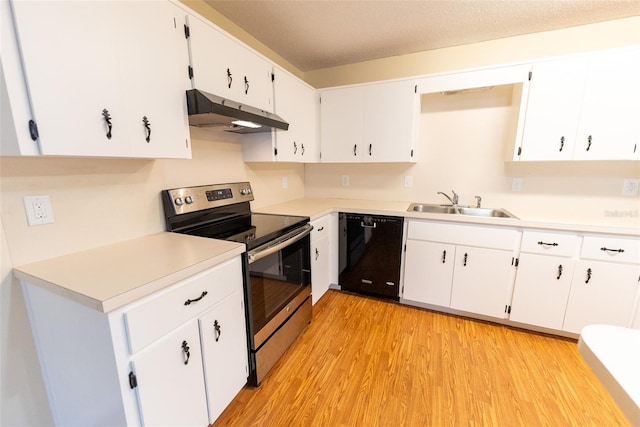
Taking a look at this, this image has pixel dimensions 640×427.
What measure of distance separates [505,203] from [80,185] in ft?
10.2

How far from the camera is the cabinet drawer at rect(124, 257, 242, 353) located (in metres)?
0.93

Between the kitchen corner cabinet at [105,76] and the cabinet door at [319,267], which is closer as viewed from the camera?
the kitchen corner cabinet at [105,76]

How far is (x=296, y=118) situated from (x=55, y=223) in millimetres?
1833

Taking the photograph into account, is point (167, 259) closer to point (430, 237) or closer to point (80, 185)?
point (80, 185)

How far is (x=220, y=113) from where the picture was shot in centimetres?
142

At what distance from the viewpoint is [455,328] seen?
2180 mm

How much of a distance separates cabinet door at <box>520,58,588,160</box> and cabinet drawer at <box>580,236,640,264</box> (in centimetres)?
64

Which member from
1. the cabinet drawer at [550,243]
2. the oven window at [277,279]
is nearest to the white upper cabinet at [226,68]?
the oven window at [277,279]

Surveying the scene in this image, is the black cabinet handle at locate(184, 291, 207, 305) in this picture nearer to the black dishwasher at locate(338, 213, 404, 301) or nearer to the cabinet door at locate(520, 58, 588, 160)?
the black dishwasher at locate(338, 213, 404, 301)

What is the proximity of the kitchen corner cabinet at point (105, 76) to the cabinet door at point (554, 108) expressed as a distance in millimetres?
2453

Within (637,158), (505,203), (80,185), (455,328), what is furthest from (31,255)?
(637,158)

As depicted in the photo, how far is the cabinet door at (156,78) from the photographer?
117 centimetres

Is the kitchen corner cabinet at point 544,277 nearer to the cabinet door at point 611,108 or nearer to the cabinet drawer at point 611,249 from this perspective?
the cabinet drawer at point 611,249

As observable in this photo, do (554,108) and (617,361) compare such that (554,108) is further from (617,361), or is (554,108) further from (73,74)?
(73,74)
